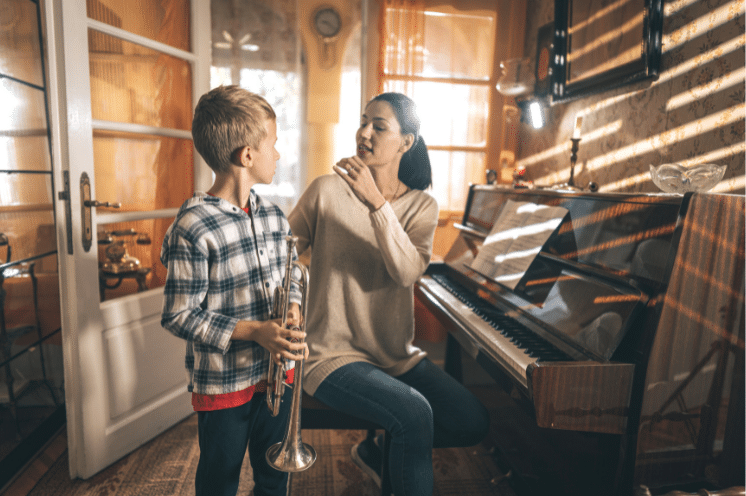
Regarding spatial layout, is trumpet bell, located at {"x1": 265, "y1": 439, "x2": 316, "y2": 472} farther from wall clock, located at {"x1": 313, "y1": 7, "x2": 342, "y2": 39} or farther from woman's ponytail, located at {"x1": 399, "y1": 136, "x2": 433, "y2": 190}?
wall clock, located at {"x1": 313, "y1": 7, "x2": 342, "y2": 39}

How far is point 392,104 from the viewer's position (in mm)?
1565

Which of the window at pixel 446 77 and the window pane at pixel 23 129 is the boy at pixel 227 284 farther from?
the window at pixel 446 77

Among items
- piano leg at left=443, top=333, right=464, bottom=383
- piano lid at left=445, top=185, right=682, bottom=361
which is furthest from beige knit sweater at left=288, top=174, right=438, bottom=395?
piano leg at left=443, top=333, right=464, bottom=383

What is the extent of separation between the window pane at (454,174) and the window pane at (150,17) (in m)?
1.79

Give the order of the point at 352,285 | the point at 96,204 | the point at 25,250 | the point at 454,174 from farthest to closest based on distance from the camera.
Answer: the point at 454,174
the point at 25,250
the point at 96,204
the point at 352,285

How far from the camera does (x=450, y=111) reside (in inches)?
132

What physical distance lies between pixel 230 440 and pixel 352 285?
0.58 m

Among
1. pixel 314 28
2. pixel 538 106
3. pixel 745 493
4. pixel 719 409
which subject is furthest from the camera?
pixel 314 28

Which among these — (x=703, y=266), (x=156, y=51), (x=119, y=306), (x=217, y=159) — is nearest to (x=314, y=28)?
(x=156, y=51)

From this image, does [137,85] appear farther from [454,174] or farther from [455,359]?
[454,174]

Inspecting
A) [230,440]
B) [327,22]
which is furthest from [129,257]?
[327,22]

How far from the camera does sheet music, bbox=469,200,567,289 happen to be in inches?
65.7

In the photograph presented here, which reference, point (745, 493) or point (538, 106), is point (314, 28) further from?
point (745, 493)

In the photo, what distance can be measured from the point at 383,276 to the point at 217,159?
0.65m
